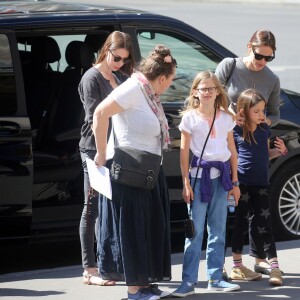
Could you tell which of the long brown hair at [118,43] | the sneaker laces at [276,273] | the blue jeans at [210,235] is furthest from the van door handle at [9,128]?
the sneaker laces at [276,273]

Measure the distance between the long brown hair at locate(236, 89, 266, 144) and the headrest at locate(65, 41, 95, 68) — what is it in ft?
4.35

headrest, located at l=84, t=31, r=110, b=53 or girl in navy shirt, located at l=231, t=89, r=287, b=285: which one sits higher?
headrest, located at l=84, t=31, r=110, b=53

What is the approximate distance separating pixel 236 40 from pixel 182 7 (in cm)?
789

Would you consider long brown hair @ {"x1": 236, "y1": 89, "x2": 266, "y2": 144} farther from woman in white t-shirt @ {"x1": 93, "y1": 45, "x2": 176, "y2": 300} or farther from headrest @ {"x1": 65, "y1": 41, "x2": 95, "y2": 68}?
headrest @ {"x1": 65, "y1": 41, "x2": 95, "y2": 68}

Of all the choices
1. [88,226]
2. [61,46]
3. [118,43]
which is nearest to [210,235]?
[88,226]

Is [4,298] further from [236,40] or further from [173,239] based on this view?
[236,40]

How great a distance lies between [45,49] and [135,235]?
2.20 m

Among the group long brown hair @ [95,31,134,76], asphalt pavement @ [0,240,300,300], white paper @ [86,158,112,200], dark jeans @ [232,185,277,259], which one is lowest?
asphalt pavement @ [0,240,300,300]

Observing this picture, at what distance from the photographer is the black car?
6879mm

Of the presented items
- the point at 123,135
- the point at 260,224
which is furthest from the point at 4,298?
the point at 260,224

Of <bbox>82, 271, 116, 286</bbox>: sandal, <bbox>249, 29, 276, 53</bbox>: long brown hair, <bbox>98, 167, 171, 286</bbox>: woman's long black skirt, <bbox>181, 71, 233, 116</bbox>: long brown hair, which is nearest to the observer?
<bbox>98, 167, 171, 286</bbox>: woman's long black skirt

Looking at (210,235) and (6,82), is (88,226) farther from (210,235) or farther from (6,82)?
(6,82)

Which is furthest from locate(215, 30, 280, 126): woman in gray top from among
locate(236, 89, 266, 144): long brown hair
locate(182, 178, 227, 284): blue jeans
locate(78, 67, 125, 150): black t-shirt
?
locate(78, 67, 125, 150): black t-shirt

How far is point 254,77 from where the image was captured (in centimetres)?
684
